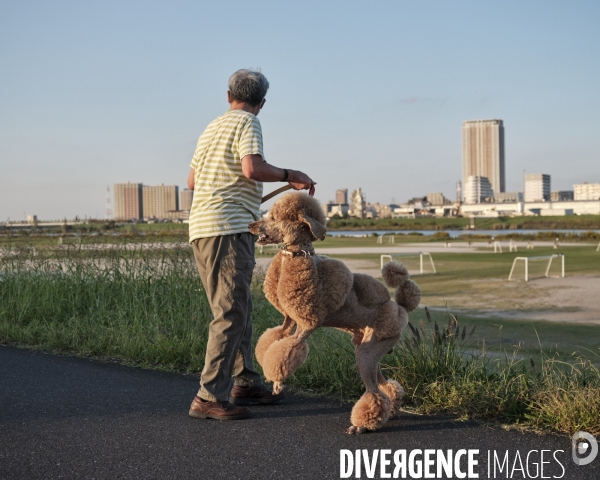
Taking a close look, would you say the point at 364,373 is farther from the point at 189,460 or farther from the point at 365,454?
the point at 189,460

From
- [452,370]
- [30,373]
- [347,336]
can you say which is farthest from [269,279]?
[30,373]

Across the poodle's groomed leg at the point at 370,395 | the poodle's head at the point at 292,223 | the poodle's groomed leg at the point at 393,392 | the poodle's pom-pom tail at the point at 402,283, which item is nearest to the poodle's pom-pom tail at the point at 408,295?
the poodle's pom-pom tail at the point at 402,283

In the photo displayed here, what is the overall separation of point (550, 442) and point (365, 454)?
113cm

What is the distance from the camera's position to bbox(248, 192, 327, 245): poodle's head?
3.97m

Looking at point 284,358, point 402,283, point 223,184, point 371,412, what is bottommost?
point 371,412

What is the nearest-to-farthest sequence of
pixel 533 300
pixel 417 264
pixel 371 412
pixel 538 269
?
pixel 371 412 < pixel 533 300 < pixel 538 269 < pixel 417 264

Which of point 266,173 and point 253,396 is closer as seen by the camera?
point 266,173

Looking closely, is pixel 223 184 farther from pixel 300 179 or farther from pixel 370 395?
pixel 370 395

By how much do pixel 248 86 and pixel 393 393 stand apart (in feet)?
7.59

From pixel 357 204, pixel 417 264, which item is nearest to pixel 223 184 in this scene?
pixel 417 264

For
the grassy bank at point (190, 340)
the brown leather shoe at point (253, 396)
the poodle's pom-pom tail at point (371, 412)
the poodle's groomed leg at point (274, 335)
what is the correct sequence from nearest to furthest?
the poodle's pom-pom tail at point (371, 412), the poodle's groomed leg at point (274, 335), the grassy bank at point (190, 340), the brown leather shoe at point (253, 396)

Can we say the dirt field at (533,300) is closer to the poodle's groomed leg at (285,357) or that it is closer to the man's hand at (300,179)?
the man's hand at (300,179)

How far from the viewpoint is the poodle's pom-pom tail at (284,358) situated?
12.9 ft

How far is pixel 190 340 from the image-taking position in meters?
6.55
